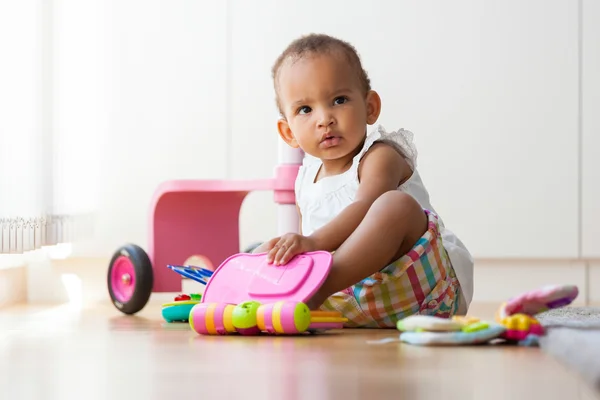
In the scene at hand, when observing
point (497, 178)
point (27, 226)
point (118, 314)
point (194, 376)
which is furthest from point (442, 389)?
point (497, 178)

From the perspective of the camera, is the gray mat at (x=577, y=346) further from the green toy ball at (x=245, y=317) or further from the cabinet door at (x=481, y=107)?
the cabinet door at (x=481, y=107)

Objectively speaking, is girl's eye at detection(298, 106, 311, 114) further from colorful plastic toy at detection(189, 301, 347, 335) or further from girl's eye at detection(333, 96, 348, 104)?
colorful plastic toy at detection(189, 301, 347, 335)

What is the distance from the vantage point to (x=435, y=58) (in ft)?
6.56

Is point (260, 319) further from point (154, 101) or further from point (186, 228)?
point (154, 101)

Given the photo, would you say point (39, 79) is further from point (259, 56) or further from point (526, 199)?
point (526, 199)

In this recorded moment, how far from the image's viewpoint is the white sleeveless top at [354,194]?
119 centimetres

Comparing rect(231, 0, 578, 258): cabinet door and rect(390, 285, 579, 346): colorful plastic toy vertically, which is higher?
rect(231, 0, 578, 258): cabinet door

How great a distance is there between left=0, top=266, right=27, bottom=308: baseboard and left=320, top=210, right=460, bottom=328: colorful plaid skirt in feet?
3.15

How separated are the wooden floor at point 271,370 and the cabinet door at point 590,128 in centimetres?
104

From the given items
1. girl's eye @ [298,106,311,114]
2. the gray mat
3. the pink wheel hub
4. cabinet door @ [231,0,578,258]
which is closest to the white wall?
cabinet door @ [231,0,578,258]

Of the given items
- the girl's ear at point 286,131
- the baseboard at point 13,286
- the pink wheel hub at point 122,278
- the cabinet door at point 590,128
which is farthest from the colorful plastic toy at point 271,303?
the cabinet door at point 590,128

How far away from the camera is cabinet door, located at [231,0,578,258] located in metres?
1.99

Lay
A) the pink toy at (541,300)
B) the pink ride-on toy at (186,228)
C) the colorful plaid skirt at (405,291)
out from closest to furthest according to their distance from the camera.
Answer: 1. the pink toy at (541,300)
2. the colorful plaid skirt at (405,291)
3. the pink ride-on toy at (186,228)

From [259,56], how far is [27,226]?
63 cm
